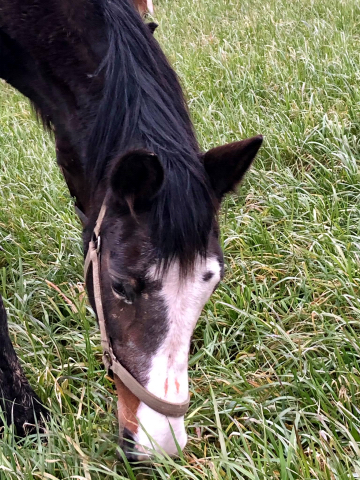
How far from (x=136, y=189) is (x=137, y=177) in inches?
2.1

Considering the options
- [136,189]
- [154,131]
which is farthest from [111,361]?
[154,131]

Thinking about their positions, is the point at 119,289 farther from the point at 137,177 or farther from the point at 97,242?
the point at 137,177

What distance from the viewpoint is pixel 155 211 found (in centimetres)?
149

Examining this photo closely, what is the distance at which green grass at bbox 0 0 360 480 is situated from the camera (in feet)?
5.42

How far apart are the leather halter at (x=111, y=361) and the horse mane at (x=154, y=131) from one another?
0.22 m

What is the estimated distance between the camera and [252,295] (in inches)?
94.6

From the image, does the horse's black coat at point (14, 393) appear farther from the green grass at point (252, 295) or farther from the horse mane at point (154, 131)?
the horse mane at point (154, 131)

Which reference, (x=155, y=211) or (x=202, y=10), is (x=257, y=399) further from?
(x=202, y=10)

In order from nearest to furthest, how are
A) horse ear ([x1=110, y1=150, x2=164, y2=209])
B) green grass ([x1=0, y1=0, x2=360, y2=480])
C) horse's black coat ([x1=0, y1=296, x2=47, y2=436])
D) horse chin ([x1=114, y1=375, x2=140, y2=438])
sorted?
1. horse ear ([x1=110, y1=150, x2=164, y2=209])
2. horse chin ([x1=114, y1=375, x2=140, y2=438])
3. green grass ([x1=0, y1=0, x2=360, y2=480])
4. horse's black coat ([x1=0, y1=296, x2=47, y2=436])

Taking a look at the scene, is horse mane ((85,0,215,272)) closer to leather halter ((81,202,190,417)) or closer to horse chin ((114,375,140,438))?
leather halter ((81,202,190,417))

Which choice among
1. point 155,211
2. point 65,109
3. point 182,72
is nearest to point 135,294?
point 155,211

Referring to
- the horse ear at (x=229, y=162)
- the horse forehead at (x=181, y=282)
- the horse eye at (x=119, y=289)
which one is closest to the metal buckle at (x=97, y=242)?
the horse eye at (x=119, y=289)

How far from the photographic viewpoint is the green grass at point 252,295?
165 cm

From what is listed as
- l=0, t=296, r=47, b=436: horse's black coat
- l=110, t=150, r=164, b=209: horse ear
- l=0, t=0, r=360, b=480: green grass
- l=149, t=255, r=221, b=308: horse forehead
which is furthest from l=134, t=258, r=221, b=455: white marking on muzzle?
l=0, t=296, r=47, b=436: horse's black coat
